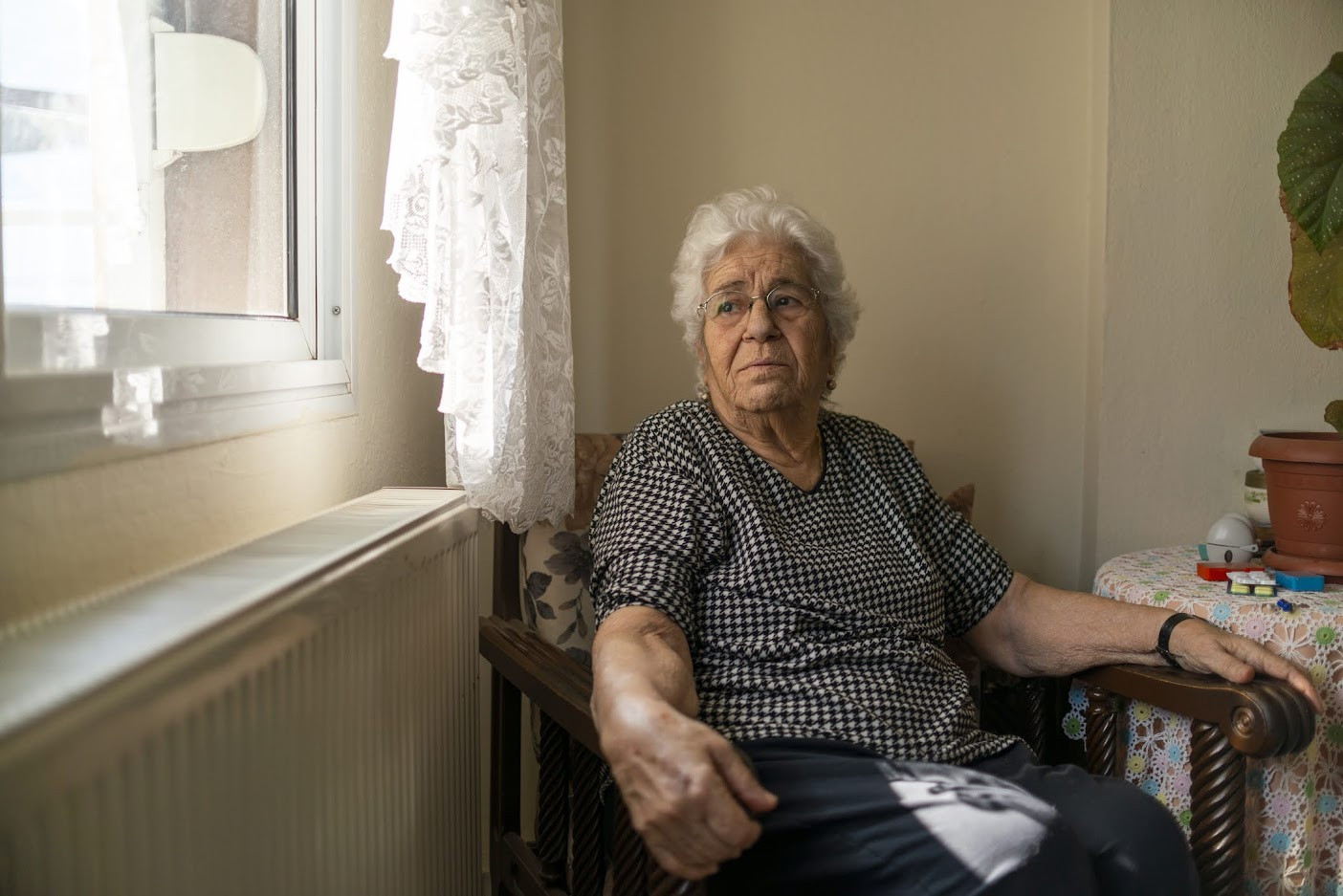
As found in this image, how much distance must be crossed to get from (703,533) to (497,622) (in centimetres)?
38

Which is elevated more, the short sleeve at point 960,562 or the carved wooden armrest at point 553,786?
the short sleeve at point 960,562

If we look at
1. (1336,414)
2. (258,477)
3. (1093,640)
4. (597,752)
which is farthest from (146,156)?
(1336,414)

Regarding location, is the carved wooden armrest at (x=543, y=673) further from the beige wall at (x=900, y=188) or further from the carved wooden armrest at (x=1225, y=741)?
the beige wall at (x=900, y=188)

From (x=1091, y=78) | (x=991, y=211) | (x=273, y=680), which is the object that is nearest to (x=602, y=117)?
(x=991, y=211)

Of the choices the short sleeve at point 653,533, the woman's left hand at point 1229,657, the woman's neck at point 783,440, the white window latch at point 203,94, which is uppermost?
the white window latch at point 203,94

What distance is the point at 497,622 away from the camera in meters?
1.60

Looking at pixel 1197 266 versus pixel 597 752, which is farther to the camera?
pixel 1197 266

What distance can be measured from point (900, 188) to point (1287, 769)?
1.42 metres

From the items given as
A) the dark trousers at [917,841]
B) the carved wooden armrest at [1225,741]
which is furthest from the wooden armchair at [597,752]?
the dark trousers at [917,841]

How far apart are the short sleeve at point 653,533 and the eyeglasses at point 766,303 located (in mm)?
246

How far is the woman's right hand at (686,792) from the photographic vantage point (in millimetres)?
944

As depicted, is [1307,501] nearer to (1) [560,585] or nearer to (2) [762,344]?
(2) [762,344]

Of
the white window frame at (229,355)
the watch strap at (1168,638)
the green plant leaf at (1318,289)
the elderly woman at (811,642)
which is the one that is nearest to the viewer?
the white window frame at (229,355)

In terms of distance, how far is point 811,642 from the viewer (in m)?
1.41
